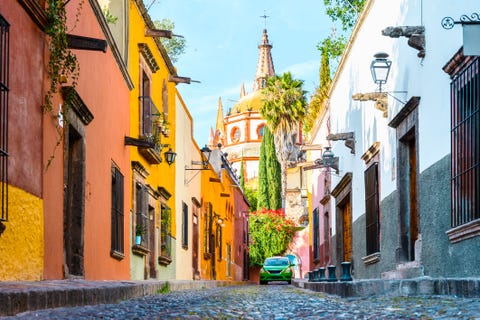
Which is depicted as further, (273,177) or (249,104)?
(249,104)

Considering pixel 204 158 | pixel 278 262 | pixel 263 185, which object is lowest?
pixel 278 262

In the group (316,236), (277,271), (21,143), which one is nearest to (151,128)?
(21,143)

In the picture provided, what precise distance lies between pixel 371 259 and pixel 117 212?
5068 millimetres

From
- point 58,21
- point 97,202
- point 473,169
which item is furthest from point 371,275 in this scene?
point 58,21

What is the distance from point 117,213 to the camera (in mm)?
15008

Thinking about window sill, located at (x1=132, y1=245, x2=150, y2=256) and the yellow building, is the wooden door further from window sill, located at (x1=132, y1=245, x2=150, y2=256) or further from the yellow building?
window sill, located at (x1=132, y1=245, x2=150, y2=256)

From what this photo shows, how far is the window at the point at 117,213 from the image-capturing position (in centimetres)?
1463

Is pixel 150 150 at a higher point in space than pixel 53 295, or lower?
higher

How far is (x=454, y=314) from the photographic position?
5258 millimetres

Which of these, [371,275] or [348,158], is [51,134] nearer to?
[371,275]

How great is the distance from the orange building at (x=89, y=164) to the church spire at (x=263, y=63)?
100485mm

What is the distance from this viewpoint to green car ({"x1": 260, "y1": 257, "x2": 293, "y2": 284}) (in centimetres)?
3409

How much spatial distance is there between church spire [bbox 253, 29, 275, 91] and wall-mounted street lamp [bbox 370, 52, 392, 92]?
102 m

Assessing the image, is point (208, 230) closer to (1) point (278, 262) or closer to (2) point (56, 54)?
(1) point (278, 262)
